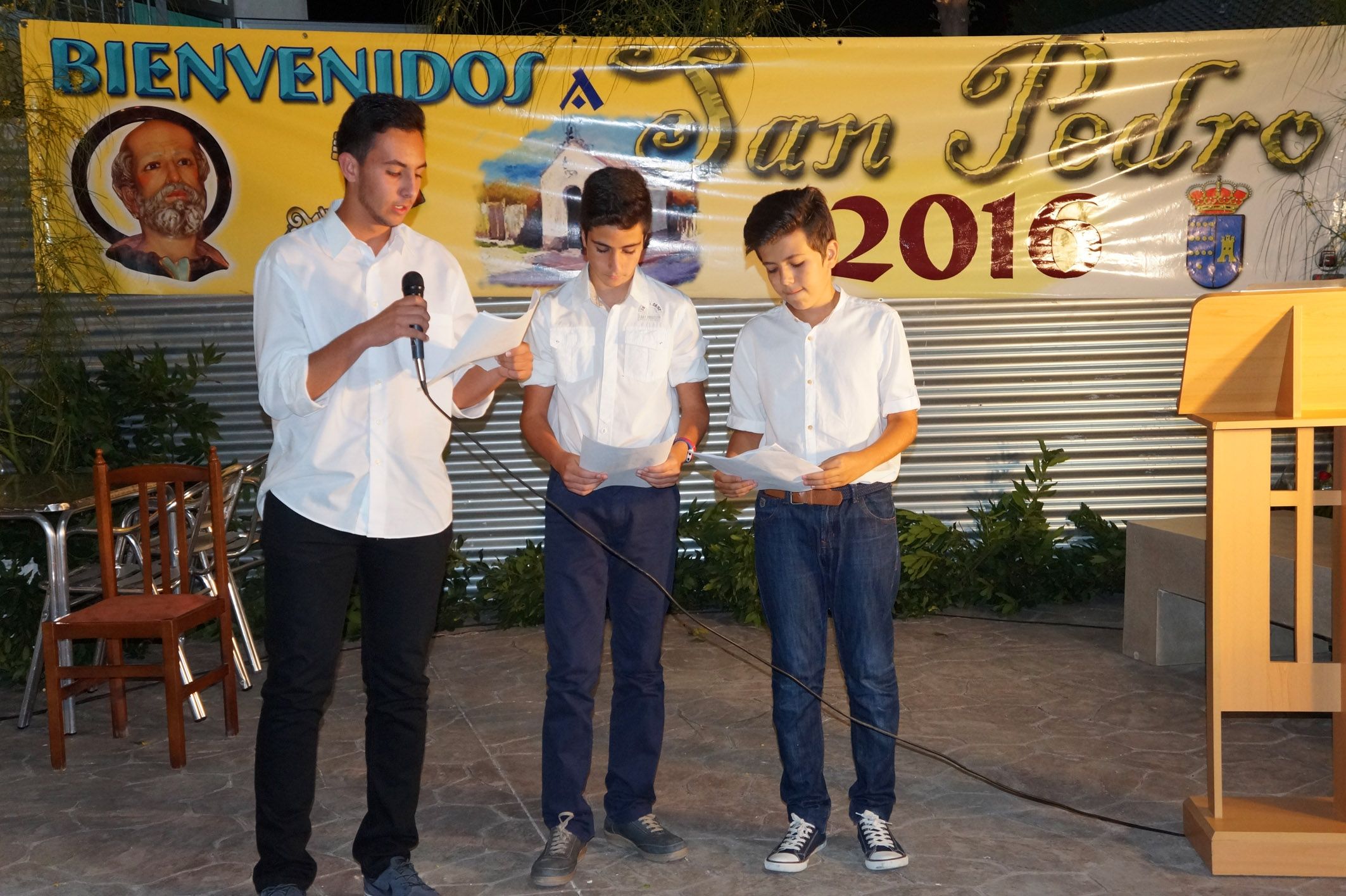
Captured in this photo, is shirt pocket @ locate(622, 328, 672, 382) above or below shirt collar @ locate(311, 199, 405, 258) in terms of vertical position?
below

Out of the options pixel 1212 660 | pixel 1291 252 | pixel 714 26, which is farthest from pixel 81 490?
pixel 1291 252

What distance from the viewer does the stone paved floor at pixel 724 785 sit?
344 centimetres

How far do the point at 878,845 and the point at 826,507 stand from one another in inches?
37.8

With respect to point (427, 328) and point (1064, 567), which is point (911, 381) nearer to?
point (427, 328)

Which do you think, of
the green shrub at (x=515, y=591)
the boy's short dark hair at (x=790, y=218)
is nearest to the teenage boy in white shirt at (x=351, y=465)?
the boy's short dark hair at (x=790, y=218)

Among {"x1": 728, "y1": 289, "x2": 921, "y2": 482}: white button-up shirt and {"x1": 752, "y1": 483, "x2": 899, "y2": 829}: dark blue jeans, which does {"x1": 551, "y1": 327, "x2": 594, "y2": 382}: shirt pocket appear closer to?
{"x1": 728, "y1": 289, "x2": 921, "y2": 482}: white button-up shirt

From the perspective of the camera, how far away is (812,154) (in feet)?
20.7

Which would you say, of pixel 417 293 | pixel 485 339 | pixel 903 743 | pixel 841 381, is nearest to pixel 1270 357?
pixel 841 381

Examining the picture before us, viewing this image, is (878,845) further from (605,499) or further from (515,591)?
(515,591)

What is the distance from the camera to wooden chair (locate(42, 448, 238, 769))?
4.41 m

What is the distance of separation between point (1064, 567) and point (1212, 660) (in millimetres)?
3238

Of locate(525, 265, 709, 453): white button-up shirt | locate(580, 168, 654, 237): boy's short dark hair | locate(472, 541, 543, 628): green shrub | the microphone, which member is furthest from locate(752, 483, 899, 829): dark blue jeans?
locate(472, 541, 543, 628): green shrub

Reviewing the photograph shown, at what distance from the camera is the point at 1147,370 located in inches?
264

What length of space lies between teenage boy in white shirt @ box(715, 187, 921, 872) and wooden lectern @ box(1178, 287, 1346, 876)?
0.84 metres
